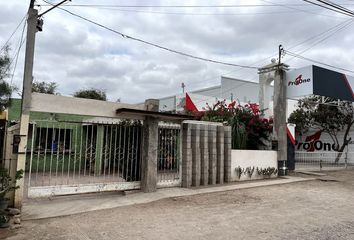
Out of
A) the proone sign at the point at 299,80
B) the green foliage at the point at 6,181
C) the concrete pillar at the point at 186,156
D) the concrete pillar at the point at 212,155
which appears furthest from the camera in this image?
the proone sign at the point at 299,80

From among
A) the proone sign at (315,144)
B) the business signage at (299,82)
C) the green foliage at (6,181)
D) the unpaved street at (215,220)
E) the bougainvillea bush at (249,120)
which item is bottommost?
the unpaved street at (215,220)

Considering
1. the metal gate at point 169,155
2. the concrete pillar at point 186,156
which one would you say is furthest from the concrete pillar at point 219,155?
the metal gate at point 169,155

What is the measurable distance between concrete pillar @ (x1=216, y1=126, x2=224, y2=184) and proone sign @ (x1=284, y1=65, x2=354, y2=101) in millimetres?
5135

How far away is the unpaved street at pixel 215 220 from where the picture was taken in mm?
6000

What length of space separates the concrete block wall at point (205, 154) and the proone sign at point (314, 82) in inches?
190

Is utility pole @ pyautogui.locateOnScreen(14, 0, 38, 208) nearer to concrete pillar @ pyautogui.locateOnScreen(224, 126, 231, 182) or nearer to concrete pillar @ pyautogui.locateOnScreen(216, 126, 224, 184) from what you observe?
concrete pillar @ pyautogui.locateOnScreen(216, 126, 224, 184)

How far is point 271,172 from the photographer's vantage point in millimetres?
14781

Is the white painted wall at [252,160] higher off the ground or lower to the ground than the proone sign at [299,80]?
lower

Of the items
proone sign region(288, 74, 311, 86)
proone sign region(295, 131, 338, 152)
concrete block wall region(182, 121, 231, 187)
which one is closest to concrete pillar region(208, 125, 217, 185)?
concrete block wall region(182, 121, 231, 187)

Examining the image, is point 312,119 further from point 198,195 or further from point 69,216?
point 69,216

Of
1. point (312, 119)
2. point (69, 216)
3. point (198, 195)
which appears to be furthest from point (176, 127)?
point (312, 119)

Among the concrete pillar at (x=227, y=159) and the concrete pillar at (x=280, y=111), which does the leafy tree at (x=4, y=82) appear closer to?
the concrete pillar at (x=227, y=159)

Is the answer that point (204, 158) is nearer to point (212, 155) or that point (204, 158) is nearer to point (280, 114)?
point (212, 155)

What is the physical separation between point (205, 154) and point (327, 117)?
13071 millimetres
